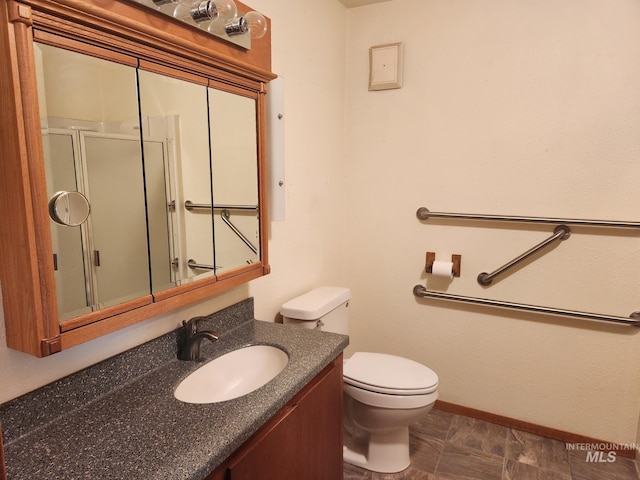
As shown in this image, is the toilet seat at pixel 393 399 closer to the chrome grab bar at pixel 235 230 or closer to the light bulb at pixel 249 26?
the chrome grab bar at pixel 235 230

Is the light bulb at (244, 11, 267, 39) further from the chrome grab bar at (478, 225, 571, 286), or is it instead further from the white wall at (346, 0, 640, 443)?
the chrome grab bar at (478, 225, 571, 286)

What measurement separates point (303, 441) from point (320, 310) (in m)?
0.67

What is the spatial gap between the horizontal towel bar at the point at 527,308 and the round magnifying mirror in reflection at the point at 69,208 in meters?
1.74

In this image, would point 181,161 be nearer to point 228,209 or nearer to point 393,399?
point 228,209

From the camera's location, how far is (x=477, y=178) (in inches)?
82.6

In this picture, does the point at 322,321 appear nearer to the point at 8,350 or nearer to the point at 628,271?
the point at 8,350

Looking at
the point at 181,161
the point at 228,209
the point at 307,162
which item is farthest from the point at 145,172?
the point at 307,162

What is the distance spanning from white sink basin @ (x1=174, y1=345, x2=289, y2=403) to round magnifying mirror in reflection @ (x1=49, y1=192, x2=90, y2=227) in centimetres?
54

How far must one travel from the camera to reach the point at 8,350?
0.91 meters

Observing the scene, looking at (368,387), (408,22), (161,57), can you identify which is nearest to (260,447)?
(368,387)

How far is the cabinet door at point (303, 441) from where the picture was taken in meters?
1.00

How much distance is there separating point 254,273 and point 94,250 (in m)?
0.61

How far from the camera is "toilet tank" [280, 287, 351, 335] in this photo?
179cm

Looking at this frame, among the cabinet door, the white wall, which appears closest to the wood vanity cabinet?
the cabinet door
